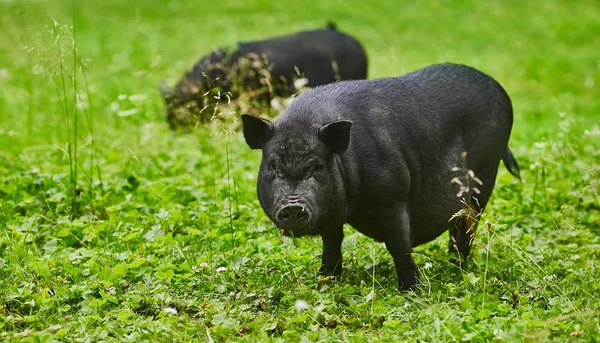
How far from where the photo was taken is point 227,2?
68.0 ft

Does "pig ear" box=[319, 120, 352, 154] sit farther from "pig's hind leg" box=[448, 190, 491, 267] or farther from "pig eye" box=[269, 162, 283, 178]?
"pig's hind leg" box=[448, 190, 491, 267]

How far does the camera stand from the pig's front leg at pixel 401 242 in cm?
486

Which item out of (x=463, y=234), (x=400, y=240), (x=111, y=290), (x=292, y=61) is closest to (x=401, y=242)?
(x=400, y=240)

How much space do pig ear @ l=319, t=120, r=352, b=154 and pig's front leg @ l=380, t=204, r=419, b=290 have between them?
531mm

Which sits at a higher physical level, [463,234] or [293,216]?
[293,216]

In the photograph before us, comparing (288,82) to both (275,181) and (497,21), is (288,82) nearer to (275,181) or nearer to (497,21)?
(275,181)

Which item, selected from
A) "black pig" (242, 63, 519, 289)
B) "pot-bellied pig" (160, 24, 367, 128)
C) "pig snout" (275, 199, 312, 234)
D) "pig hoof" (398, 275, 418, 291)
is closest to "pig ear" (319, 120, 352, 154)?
"black pig" (242, 63, 519, 289)

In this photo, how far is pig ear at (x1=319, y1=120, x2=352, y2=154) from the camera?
14.7 ft

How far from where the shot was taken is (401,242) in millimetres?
4891

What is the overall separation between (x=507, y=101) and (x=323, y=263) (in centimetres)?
174

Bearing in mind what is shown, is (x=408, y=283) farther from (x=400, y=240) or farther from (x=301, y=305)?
(x=301, y=305)

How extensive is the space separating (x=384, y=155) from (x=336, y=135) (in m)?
0.40

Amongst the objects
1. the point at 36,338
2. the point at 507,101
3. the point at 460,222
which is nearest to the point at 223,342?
the point at 36,338

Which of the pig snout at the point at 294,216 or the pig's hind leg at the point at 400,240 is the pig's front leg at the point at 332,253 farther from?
the pig snout at the point at 294,216
